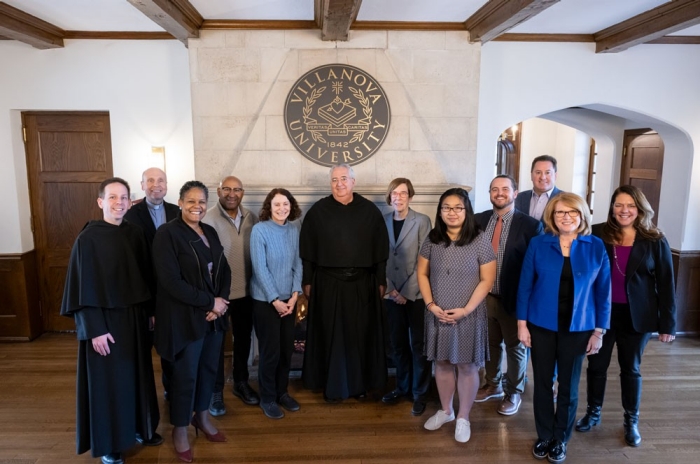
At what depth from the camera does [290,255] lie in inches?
127

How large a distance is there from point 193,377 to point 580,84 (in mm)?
4156

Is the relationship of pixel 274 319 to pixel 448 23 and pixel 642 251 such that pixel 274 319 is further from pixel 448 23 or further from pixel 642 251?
pixel 448 23

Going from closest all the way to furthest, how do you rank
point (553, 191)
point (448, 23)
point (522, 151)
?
point (553, 191), point (448, 23), point (522, 151)

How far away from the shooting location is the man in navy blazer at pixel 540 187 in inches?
135

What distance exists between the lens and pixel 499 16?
3377 millimetres

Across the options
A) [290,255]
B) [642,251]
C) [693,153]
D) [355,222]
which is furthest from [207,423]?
[693,153]

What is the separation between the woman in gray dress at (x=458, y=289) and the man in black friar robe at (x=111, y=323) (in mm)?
1646

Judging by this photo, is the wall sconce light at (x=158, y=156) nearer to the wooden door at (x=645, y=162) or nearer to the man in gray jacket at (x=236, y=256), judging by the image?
the man in gray jacket at (x=236, y=256)

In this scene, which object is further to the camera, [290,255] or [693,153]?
[693,153]

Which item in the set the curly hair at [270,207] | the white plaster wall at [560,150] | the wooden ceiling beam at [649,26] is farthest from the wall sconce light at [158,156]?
the white plaster wall at [560,150]

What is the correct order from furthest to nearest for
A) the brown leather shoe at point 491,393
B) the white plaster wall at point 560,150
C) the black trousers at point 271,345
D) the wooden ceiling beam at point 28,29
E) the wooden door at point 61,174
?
the white plaster wall at point 560,150, the wooden door at point 61,174, the wooden ceiling beam at point 28,29, the brown leather shoe at point 491,393, the black trousers at point 271,345

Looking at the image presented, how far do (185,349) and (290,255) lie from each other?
2.93 ft

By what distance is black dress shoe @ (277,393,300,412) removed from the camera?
11.2 ft

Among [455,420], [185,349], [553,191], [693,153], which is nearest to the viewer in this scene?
[185,349]
